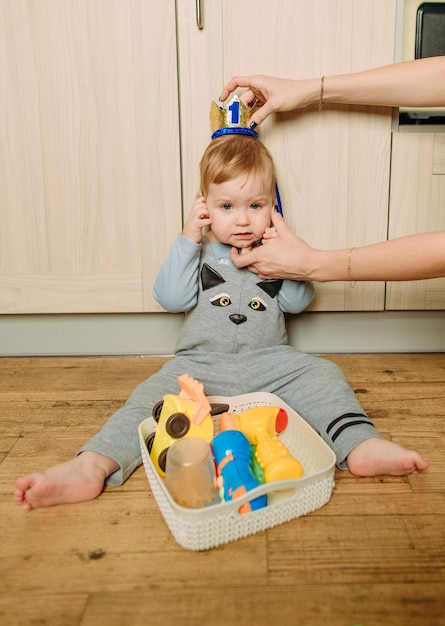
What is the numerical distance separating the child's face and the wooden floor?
1.53ft

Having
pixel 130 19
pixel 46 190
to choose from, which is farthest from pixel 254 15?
pixel 46 190

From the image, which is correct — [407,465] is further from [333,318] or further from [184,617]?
[333,318]

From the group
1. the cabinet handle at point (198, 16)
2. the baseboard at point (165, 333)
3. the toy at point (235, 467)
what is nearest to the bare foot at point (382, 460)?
the toy at point (235, 467)

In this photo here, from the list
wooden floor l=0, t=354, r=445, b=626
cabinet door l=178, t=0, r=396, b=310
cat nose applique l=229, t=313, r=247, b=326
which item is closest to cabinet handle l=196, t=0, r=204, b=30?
cabinet door l=178, t=0, r=396, b=310

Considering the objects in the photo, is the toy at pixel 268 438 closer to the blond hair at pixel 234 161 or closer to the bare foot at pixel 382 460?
the bare foot at pixel 382 460

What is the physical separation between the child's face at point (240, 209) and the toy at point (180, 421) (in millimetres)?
357

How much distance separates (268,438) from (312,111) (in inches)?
29.2

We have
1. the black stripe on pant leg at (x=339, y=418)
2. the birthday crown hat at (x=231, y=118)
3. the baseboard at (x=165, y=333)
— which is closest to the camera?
the black stripe on pant leg at (x=339, y=418)

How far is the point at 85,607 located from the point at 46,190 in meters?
0.91

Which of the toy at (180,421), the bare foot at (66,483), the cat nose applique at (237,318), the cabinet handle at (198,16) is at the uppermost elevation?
the cabinet handle at (198,16)

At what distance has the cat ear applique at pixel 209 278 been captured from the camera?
1.14 meters

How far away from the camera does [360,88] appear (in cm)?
114

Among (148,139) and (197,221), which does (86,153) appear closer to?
(148,139)

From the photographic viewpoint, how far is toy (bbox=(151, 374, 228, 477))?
2.64ft
